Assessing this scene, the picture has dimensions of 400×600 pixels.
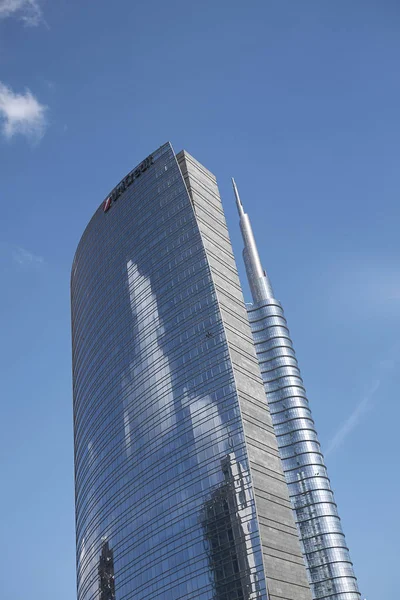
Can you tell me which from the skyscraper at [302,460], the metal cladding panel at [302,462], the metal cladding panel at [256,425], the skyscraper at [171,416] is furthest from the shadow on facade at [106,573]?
the metal cladding panel at [302,462]

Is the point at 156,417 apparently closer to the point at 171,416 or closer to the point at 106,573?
the point at 171,416

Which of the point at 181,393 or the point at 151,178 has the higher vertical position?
the point at 151,178

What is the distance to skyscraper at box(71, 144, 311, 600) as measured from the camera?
10594 centimetres

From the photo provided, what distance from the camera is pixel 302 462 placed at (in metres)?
167

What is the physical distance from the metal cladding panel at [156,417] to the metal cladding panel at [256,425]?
2.01 m

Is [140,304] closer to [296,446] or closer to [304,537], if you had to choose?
[296,446]

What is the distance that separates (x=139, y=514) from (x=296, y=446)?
185ft

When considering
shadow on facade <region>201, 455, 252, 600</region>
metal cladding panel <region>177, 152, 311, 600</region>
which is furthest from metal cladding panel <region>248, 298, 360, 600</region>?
shadow on facade <region>201, 455, 252, 600</region>

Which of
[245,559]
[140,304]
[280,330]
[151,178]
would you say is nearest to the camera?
[245,559]

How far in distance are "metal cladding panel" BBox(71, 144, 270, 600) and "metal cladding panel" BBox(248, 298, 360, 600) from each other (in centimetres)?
4855

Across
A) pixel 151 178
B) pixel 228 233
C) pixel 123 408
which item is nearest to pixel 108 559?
pixel 123 408

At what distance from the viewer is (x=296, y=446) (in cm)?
16938

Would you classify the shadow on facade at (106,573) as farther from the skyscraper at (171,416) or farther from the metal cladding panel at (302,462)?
the metal cladding panel at (302,462)

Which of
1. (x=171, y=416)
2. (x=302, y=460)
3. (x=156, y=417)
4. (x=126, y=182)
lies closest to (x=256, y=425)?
(x=171, y=416)
